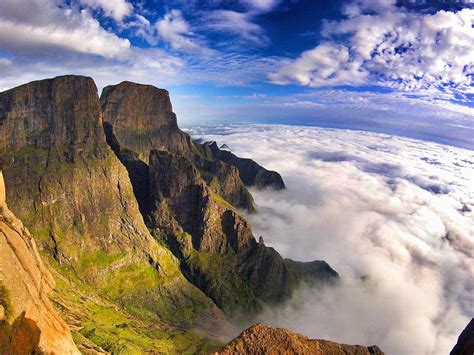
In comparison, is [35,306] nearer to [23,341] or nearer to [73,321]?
[23,341]

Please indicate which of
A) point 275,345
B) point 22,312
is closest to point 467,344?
point 275,345

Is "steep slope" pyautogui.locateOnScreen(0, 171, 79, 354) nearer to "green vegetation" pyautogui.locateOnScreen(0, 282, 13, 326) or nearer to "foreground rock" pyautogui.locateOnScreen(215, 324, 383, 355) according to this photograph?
"green vegetation" pyautogui.locateOnScreen(0, 282, 13, 326)

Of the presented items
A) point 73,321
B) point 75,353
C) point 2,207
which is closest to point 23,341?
point 75,353

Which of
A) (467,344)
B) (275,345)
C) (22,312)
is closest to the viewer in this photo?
(22,312)

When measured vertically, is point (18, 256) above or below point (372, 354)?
above

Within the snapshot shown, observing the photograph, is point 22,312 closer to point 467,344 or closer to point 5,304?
point 5,304

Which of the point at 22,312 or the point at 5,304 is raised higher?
the point at 5,304

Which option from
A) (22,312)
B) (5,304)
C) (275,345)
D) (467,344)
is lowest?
(275,345)
